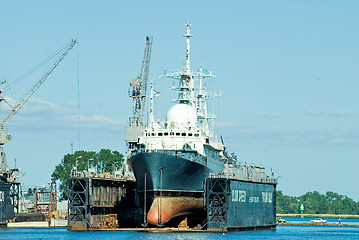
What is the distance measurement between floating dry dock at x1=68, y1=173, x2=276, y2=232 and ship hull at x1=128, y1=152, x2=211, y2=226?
2.41ft

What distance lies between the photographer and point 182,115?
344 feet

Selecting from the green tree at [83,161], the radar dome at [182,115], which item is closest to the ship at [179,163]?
the radar dome at [182,115]

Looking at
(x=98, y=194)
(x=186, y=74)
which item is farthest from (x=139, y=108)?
(x=98, y=194)

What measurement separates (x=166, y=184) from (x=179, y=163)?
287 centimetres

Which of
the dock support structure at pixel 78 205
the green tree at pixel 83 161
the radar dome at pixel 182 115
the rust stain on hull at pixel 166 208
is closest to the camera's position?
the rust stain on hull at pixel 166 208

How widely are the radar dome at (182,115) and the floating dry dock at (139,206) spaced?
10.4 meters

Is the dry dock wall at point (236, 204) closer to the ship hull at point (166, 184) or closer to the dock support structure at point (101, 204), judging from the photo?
the ship hull at point (166, 184)

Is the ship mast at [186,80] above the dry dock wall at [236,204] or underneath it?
above

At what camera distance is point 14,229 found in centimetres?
11269

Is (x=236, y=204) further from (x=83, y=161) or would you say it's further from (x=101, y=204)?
(x=83, y=161)

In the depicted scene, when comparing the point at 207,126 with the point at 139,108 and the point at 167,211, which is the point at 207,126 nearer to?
the point at 167,211

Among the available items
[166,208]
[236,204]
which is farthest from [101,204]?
[236,204]

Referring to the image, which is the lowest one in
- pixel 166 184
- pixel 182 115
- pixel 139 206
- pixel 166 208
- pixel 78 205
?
pixel 166 208

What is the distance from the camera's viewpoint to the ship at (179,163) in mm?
94125
